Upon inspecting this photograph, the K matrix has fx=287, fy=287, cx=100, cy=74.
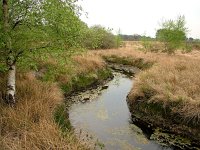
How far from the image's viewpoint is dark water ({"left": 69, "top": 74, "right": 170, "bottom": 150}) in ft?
39.5

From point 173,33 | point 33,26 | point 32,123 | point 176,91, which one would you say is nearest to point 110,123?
point 176,91

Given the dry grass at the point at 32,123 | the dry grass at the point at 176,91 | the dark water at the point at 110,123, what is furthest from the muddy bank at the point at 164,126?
the dry grass at the point at 32,123

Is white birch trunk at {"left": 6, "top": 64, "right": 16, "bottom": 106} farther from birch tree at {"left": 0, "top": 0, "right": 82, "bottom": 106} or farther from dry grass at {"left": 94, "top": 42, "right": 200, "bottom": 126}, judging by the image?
dry grass at {"left": 94, "top": 42, "right": 200, "bottom": 126}

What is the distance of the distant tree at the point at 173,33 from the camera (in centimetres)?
4250

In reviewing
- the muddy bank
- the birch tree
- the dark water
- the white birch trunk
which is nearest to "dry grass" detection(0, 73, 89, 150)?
the white birch trunk

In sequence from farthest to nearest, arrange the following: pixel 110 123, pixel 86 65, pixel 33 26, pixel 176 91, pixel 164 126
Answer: pixel 86 65 → pixel 176 91 → pixel 110 123 → pixel 164 126 → pixel 33 26

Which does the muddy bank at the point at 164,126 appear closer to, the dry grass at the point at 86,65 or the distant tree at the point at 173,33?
the dry grass at the point at 86,65

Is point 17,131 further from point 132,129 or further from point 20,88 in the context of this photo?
point 132,129

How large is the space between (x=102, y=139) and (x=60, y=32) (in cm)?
487

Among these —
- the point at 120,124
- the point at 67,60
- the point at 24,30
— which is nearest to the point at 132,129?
the point at 120,124

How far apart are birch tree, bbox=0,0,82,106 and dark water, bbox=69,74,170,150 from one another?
396 centimetres

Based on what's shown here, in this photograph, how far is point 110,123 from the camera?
14500 millimetres

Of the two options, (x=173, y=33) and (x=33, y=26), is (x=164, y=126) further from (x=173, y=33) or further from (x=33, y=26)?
(x=173, y=33)

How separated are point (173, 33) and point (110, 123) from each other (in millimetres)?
31032
